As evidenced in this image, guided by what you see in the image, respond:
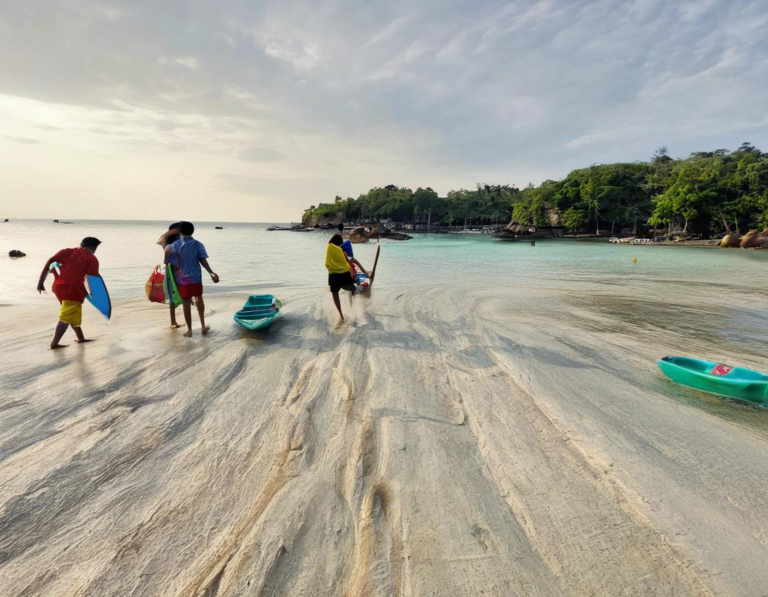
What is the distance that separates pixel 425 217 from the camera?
108 metres

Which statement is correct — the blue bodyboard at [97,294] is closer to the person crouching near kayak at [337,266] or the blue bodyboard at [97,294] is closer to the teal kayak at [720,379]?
the person crouching near kayak at [337,266]

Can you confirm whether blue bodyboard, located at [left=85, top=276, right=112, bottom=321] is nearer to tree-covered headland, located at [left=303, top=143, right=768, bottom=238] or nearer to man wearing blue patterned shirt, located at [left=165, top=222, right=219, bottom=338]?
man wearing blue patterned shirt, located at [left=165, top=222, right=219, bottom=338]

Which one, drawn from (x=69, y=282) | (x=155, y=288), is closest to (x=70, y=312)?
(x=69, y=282)

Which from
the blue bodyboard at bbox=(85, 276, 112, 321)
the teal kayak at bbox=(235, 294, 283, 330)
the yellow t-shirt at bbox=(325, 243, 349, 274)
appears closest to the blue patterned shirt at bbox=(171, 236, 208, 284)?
the teal kayak at bbox=(235, 294, 283, 330)

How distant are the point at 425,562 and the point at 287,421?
2.09 metres

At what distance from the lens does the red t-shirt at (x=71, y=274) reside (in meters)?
5.92

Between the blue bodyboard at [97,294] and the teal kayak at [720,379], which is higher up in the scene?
the blue bodyboard at [97,294]

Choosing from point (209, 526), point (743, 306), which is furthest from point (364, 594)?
point (743, 306)

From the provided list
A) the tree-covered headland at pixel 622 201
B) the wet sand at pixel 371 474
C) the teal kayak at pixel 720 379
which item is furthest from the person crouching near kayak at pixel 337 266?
the tree-covered headland at pixel 622 201

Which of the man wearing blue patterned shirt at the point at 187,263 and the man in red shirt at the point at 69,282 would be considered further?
the man wearing blue patterned shirt at the point at 187,263

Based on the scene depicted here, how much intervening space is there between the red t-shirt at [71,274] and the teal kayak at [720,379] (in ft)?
28.8

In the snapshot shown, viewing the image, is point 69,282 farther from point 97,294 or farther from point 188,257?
point 188,257

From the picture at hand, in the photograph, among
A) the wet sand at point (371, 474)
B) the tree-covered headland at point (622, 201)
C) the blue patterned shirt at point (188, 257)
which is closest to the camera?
the wet sand at point (371, 474)

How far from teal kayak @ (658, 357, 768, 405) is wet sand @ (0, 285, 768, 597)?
0.59ft
